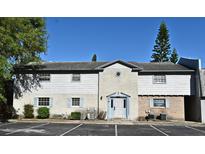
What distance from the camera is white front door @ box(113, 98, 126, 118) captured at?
24.2 m

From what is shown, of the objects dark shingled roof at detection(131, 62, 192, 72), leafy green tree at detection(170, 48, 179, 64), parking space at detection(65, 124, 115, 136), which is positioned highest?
leafy green tree at detection(170, 48, 179, 64)

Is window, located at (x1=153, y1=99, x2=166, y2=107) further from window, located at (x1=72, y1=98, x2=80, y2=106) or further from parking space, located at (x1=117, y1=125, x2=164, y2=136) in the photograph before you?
parking space, located at (x1=117, y1=125, x2=164, y2=136)

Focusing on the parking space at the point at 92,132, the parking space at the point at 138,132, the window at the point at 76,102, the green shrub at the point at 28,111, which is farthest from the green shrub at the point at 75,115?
the parking space at the point at 138,132

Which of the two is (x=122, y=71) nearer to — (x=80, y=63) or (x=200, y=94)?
(x=80, y=63)

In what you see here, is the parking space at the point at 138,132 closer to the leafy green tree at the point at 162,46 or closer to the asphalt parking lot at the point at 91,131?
the asphalt parking lot at the point at 91,131

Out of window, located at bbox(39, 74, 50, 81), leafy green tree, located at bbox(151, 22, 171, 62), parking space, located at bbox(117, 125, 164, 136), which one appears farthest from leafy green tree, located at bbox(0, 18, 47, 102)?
leafy green tree, located at bbox(151, 22, 171, 62)

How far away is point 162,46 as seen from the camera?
56.3m

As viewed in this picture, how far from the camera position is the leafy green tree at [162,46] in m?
55.6

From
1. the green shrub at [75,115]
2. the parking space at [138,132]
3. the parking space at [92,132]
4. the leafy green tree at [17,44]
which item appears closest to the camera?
the parking space at [92,132]

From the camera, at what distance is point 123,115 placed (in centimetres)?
2416

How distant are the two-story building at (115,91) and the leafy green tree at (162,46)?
3116cm

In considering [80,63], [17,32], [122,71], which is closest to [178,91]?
[122,71]
